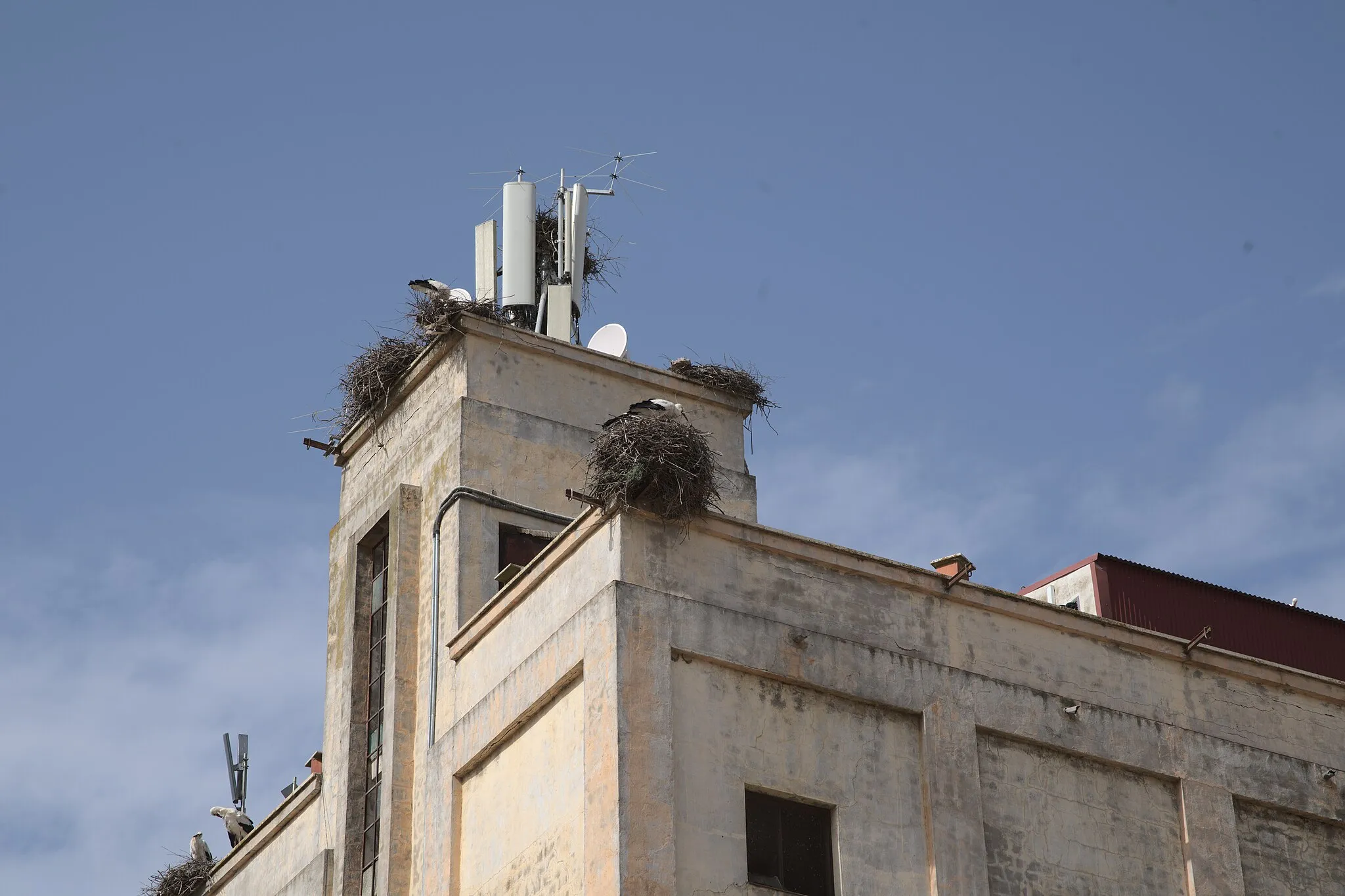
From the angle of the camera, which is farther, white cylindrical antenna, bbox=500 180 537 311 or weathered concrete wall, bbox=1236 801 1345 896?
white cylindrical antenna, bbox=500 180 537 311

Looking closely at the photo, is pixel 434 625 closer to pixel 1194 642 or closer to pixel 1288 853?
pixel 1194 642

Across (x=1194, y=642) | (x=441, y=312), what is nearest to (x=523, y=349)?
(x=441, y=312)

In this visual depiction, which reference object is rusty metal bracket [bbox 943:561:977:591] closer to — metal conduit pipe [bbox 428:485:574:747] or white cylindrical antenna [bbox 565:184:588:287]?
metal conduit pipe [bbox 428:485:574:747]

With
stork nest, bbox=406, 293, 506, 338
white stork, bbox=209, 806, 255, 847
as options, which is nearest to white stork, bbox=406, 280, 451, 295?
stork nest, bbox=406, 293, 506, 338

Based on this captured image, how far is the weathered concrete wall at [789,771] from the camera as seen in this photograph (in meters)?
21.3

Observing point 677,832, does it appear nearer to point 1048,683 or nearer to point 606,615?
point 606,615

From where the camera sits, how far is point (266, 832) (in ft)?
94.9

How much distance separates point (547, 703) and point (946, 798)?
4087 millimetres

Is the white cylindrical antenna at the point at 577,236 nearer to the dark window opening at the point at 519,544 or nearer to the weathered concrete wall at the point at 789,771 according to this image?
the dark window opening at the point at 519,544

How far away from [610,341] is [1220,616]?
8.62 m

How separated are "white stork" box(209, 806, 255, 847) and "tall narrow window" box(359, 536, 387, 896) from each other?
4.83 metres

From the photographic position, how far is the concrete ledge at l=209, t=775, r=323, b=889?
2756 cm

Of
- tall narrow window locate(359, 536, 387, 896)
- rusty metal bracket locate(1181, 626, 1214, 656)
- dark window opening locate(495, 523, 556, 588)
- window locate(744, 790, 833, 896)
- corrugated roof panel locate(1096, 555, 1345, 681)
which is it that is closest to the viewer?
window locate(744, 790, 833, 896)

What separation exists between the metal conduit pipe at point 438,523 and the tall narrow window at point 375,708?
113 centimetres
